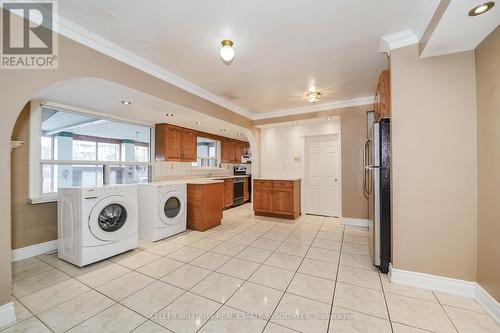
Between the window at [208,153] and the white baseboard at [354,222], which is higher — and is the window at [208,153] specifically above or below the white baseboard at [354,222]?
above

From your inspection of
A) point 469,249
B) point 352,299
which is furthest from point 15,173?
point 469,249

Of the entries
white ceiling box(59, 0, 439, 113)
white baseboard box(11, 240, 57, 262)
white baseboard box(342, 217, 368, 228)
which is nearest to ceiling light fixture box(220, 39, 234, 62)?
white ceiling box(59, 0, 439, 113)

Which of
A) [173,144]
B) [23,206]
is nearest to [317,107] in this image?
[173,144]

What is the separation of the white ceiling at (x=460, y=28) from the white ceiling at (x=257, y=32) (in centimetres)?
22

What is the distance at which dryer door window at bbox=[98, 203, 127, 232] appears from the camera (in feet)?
8.63

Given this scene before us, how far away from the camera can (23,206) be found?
2.74 meters

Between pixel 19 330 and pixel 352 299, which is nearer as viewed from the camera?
pixel 19 330

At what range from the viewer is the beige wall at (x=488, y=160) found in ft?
5.23

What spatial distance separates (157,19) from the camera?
1.84 metres

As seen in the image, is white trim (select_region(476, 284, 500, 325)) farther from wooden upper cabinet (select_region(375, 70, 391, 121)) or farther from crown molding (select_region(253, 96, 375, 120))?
crown molding (select_region(253, 96, 375, 120))

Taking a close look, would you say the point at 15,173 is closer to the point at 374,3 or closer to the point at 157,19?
the point at 157,19

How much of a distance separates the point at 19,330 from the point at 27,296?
1.76 feet

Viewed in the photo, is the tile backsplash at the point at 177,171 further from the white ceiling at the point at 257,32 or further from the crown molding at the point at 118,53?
the white ceiling at the point at 257,32

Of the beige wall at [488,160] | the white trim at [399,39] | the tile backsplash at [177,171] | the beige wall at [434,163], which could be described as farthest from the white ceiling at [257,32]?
the tile backsplash at [177,171]
